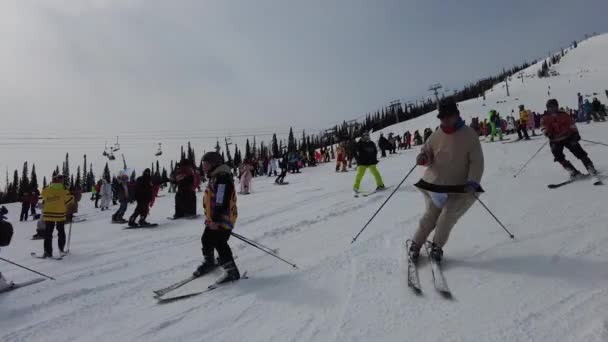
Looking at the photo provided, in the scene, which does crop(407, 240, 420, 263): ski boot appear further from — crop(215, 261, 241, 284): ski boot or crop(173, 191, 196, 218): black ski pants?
crop(173, 191, 196, 218): black ski pants

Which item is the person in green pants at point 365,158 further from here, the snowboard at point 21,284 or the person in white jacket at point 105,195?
the person in white jacket at point 105,195

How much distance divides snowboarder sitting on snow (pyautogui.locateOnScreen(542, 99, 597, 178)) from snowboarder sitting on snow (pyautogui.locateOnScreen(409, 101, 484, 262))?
4.98 meters

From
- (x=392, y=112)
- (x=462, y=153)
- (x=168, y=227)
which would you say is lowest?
(x=168, y=227)

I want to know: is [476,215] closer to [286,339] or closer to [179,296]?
[286,339]

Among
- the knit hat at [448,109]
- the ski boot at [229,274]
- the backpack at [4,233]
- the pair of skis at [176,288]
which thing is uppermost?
the knit hat at [448,109]

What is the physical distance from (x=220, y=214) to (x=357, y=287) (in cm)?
181

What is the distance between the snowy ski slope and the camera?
2574 millimetres

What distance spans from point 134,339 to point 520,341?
3022mm

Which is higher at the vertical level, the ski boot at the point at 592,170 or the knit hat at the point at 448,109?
the knit hat at the point at 448,109

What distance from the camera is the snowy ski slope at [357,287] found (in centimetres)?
257

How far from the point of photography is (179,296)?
12.0 feet

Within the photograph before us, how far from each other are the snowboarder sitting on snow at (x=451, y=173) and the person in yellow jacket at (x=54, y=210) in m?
6.94

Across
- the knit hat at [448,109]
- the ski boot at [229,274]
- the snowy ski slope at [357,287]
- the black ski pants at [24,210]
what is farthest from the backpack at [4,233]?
the black ski pants at [24,210]

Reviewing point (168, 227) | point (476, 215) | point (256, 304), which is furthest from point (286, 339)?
point (168, 227)
